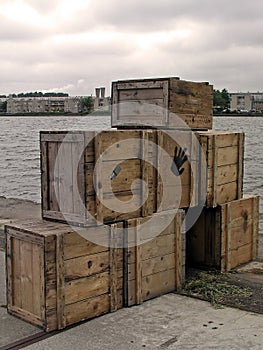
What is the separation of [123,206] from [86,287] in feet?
3.35

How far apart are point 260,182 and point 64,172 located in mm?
19900

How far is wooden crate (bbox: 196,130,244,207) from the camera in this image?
7.45 m

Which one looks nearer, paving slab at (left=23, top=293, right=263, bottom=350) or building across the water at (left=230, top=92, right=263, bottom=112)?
paving slab at (left=23, top=293, right=263, bottom=350)

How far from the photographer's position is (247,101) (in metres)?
168

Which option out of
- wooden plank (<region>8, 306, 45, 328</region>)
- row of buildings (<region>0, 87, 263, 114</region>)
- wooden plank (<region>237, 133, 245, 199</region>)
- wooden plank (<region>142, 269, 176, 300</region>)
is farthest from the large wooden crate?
row of buildings (<region>0, 87, 263, 114</region>)

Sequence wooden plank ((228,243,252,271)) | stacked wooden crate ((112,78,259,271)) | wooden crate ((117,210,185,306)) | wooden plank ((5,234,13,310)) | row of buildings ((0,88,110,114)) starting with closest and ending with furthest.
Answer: wooden plank ((5,234,13,310)) < wooden crate ((117,210,185,306)) < stacked wooden crate ((112,78,259,271)) < wooden plank ((228,243,252,271)) < row of buildings ((0,88,110,114))

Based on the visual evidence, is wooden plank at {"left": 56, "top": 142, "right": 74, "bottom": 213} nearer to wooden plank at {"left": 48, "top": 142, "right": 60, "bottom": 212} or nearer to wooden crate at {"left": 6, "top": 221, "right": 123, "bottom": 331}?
wooden plank at {"left": 48, "top": 142, "right": 60, "bottom": 212}

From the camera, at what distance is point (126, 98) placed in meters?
7.50

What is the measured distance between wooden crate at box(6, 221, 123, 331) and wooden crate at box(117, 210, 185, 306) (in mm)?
163

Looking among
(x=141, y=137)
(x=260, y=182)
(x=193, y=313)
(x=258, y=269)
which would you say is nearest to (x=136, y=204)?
(x=141, y=137)

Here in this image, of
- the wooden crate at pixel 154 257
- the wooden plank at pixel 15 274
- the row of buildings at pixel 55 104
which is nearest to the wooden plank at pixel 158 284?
the wooden crate at pixel 154 257

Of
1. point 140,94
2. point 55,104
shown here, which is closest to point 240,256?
point 140,94

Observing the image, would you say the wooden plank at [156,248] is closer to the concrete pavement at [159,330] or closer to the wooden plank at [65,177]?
the concrete pavement at [159,330]

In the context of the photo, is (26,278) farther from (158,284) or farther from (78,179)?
(158,284)
